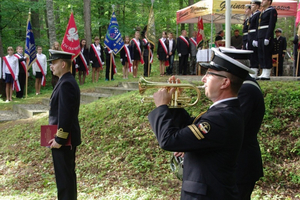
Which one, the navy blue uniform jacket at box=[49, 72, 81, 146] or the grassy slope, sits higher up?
the navy blue uniform jacket at box=[49, 72, 81, 146]

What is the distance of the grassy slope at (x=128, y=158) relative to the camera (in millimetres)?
5219

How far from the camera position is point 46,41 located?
19766mm

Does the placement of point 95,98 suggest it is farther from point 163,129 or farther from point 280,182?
point 163,129

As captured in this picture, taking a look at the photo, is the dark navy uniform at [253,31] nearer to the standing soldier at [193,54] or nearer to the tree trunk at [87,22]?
the standing soldier at [193,54]

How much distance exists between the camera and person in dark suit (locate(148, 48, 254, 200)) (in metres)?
2.04

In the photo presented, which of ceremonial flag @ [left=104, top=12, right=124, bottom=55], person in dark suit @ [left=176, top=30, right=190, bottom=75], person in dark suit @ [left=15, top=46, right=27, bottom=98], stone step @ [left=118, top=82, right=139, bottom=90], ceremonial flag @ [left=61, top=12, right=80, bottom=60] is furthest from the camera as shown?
person in dark suit @ [left=176, top=30, right=190, bottom=75]

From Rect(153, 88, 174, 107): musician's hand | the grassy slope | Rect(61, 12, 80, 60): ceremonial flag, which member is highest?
Rect(61, 12, 80, 60): ceremonial flag

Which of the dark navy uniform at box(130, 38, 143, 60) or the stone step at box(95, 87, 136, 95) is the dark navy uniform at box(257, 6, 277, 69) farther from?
the dark navy uniform at box(130, 38, 143, 60)

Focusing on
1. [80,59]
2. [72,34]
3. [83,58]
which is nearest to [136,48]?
[83,58]

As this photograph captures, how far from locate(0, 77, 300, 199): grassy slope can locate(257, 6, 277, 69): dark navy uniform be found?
111cm

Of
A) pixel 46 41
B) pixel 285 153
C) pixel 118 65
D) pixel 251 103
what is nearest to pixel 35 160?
pixel 285 153

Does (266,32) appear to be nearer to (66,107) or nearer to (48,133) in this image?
(66,107)

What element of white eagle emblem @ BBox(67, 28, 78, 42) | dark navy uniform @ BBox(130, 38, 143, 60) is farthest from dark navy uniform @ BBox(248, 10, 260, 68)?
white eagle emblem @ BBox(67, 28, 78, 42)

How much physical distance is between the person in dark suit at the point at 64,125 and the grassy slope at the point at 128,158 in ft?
4.02
